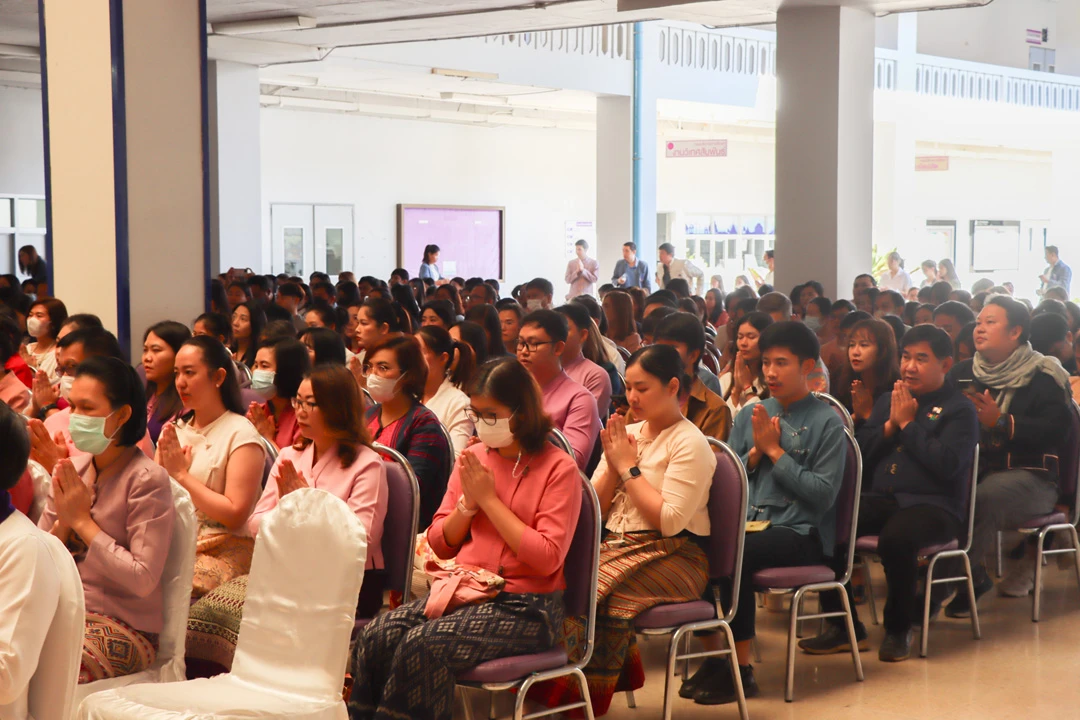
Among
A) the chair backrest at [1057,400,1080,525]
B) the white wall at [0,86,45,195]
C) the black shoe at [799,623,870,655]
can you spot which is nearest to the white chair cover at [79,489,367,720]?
the black shoe at [799,623,870,655]

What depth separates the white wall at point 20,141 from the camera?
15.8 m

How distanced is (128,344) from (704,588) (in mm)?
3998

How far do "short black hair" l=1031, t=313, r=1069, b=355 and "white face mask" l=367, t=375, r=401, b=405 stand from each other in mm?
3572

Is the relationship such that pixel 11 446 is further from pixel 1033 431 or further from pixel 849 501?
pixel 1033 431

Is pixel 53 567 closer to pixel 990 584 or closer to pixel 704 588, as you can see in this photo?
pixel 704 588

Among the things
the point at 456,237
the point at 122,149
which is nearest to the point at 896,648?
the point at 122,149

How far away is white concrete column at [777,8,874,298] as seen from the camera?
33.8 ft

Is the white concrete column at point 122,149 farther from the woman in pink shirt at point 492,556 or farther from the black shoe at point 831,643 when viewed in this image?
the black shoe at point 831,643

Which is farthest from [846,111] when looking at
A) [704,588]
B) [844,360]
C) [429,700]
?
[429,700]

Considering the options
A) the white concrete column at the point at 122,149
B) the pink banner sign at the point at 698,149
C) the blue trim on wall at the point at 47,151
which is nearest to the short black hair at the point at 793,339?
the white concrete column at the point at 122,149

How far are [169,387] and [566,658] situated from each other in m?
2.25

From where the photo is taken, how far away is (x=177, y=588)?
3018 mm

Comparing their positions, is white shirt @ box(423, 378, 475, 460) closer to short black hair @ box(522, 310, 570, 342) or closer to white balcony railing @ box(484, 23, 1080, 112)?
short black hair @ box(522, 310, 570, 342)

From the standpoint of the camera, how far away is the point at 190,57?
22.0 feet
